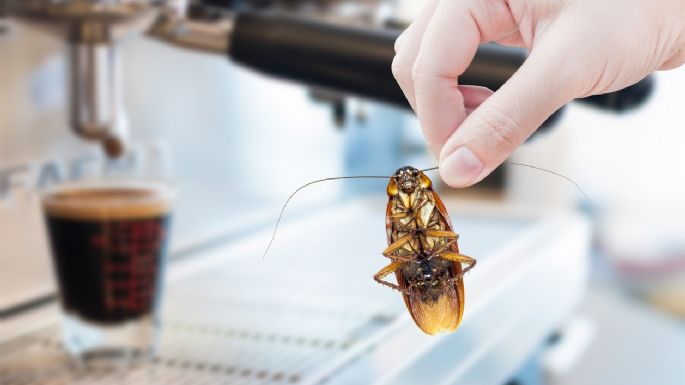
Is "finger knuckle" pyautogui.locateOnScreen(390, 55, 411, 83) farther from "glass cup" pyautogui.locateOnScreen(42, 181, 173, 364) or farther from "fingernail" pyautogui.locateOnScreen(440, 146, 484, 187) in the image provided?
"glass cup" pyautogui.locateOnScreen(42, 181, 173, 364)

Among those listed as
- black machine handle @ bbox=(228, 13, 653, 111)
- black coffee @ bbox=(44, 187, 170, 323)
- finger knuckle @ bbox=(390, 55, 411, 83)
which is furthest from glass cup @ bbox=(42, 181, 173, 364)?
finger knuckle @ bbox=(390, 55, 411, 83)

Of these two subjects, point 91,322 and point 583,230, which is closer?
point 91,322

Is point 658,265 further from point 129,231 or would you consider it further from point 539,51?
point 539,51

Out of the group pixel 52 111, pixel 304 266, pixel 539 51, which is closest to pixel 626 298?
pixel 304 266

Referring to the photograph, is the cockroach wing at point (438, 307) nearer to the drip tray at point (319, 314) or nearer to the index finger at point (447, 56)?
the index finger at point (447, 56)

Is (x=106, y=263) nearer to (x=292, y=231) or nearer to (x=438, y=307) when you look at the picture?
(x=438, y=307)

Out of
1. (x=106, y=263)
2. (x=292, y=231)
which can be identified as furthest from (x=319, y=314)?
(x=292, y=231)

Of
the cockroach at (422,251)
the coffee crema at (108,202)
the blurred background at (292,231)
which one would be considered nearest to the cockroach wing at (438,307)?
the cockroach at (422,251)

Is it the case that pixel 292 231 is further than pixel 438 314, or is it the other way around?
pixel 292 231
